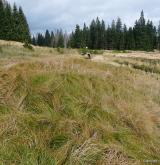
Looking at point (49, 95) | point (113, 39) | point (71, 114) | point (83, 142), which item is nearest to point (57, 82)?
point (49, 95)

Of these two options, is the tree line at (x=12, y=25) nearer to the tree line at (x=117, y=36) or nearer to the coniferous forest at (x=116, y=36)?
the coniferous forest at (x=116, y=36)

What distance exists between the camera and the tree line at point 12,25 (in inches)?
2896

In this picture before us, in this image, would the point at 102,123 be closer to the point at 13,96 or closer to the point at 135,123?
the point at 135,123

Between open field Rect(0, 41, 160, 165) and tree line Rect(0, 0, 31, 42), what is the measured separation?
65.3 m

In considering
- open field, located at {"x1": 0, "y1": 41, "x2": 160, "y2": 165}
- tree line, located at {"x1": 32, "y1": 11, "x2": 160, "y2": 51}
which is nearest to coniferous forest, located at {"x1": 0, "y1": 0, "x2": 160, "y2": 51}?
tree line, located at {"x1": 32, "y1": 11, "x2": 160, "y2": 51}

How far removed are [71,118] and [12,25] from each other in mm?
69890

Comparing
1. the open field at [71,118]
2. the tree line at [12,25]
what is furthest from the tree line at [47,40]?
the open field at [71,118]

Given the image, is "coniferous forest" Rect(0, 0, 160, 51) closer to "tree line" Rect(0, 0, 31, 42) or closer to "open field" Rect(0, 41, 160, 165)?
"tree line" Rect(0, 0, 31, 42)

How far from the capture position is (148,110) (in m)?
8.68

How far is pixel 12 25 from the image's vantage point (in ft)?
246

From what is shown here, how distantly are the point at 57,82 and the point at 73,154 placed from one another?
9.92 ft

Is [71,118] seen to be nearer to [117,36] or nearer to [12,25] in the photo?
[12,25]

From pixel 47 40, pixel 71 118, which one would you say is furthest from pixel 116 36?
pixel 71 118

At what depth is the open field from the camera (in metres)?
5.40
